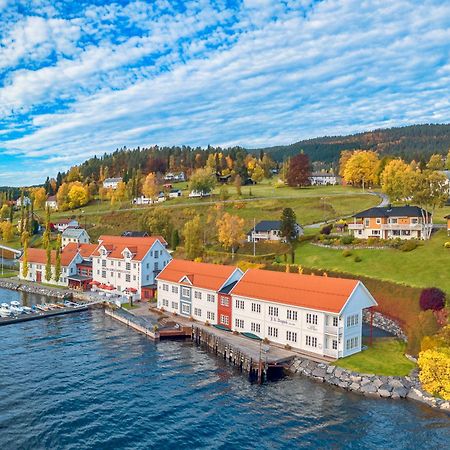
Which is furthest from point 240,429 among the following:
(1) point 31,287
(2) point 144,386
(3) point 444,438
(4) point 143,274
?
(1) point 31,287

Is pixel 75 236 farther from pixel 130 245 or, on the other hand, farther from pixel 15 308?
pixel 15 308

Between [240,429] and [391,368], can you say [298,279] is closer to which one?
[391,368]

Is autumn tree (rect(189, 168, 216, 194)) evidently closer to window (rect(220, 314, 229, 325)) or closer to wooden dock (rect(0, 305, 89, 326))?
wooden dock (rect(0, 305, 89, 326))

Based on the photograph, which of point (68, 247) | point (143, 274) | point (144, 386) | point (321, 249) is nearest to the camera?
point (144, 386)

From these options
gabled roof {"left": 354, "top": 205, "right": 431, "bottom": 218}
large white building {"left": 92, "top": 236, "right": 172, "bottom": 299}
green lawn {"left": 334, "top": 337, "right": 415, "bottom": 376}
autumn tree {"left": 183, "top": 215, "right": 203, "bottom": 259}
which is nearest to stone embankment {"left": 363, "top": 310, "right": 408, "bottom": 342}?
green lawn {"left": 334, "top": 337, "right": 415, "bottom": 376}

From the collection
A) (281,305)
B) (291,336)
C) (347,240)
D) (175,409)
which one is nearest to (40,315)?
(281,305)

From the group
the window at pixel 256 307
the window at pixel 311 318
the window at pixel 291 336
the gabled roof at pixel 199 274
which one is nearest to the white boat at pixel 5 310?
the gabled roof at pixel 199 274
